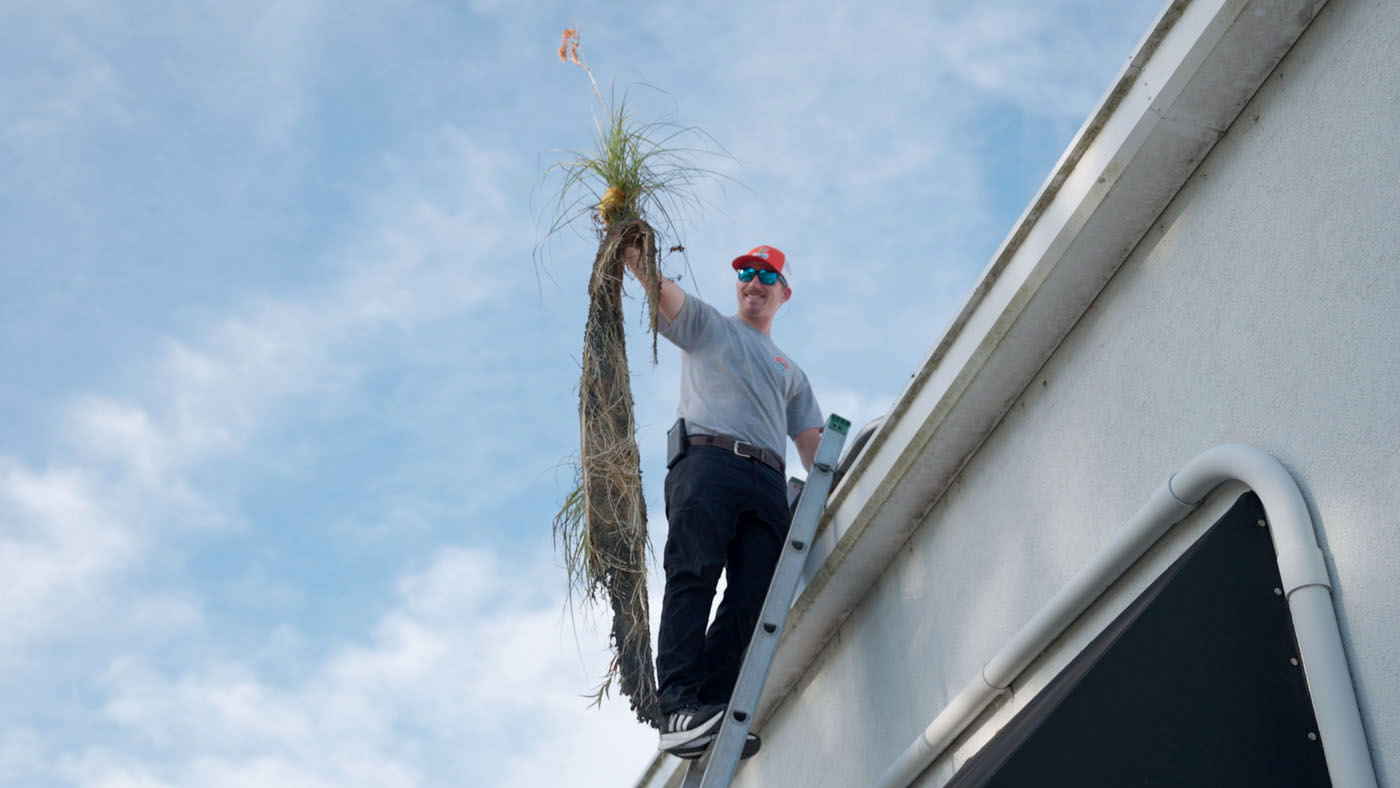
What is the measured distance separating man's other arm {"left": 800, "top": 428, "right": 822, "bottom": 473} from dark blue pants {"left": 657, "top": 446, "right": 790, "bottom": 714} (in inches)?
24.6

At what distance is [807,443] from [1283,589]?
120 inches

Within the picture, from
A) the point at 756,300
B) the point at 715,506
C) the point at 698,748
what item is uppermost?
the point at 756,300

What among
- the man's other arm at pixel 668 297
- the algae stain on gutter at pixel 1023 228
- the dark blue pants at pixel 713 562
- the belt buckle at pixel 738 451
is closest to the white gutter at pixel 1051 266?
the algae stain on gutter at pixel 1023 228

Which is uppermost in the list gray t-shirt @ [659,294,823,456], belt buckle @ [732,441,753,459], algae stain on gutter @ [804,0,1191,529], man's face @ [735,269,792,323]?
man's face @ [735,269,792,323]

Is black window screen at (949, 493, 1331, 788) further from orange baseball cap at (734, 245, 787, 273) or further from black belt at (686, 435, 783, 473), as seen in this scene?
orange baseball cap at (734, 245, 787, 273)

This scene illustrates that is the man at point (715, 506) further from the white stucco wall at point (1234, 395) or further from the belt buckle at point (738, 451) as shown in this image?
the white stucco wall at point (1234, 395)

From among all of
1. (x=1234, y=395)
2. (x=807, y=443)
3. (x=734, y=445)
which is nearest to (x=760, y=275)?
(x=807, y=443)

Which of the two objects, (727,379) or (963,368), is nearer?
(963,368)

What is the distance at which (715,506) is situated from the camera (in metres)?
5.03

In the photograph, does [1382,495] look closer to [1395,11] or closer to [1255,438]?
[1255,438]

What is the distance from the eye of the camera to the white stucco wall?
9.37ft

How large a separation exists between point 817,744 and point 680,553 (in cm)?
99

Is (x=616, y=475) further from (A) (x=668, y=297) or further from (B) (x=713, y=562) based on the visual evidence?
(A) (x=668, y=297)

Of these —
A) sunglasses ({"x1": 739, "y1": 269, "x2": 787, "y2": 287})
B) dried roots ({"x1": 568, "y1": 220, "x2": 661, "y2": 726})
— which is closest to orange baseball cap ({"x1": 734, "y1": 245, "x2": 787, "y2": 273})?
sunglasses ({"x1": 739, "y1": 269, "x2": 787, "y2": 287})
